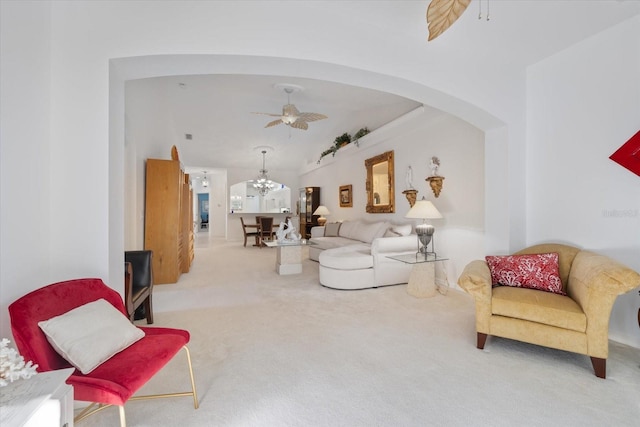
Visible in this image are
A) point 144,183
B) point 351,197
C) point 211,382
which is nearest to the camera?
point 211,382

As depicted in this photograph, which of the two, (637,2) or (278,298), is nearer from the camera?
(637,2)

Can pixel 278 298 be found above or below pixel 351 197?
below

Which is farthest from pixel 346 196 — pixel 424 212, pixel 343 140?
pixel 424 212

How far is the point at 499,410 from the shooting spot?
1.69 m

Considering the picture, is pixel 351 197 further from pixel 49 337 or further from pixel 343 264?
pixel 49 337

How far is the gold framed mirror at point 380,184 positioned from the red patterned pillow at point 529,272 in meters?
3.11

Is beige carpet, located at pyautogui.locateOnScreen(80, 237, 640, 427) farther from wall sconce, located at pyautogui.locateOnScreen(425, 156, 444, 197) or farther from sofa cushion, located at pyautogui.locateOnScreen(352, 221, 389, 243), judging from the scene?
sofa cushion, located at pyautogui.locateOnScreen(352, 221, 389, 243)

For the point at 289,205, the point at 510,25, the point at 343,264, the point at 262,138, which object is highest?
the point at 262,138

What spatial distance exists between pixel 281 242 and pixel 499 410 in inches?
162

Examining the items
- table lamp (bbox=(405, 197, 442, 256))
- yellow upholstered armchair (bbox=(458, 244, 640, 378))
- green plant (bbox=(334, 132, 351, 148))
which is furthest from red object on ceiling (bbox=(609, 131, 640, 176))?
green plant (bbox=(334, 132, 351, 148))

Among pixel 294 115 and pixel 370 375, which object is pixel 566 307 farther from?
pixel 294 115

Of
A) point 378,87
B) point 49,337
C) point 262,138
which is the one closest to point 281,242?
point 378,87

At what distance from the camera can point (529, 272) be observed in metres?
2.61

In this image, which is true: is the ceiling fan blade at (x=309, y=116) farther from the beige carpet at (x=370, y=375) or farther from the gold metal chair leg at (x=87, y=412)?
the gold metal chair leg at (x=87, y=412)
